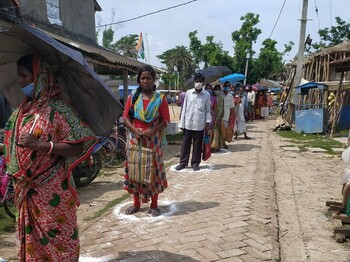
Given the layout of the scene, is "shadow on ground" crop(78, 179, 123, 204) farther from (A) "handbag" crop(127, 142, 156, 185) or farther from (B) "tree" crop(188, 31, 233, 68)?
(B) "tree" crop(188, 31, 233, 68)

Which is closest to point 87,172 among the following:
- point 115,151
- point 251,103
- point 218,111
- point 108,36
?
point 115,151

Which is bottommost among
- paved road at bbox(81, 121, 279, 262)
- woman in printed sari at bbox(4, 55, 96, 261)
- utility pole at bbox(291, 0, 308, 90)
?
paved road at bbox(81, 121, 279, 262)

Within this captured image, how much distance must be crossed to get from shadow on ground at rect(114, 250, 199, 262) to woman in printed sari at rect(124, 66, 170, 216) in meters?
0.92

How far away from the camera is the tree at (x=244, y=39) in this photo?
32125mm

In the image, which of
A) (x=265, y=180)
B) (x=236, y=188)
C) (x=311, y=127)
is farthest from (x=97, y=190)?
(x=311, y=127)

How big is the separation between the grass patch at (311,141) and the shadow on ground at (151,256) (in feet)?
24.2

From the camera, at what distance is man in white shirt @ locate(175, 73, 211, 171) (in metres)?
6.69

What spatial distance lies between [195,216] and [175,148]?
609cm

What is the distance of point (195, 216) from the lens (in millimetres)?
4430

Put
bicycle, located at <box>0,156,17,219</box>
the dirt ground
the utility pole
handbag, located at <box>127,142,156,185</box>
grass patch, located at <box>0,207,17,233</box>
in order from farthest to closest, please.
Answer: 1. the utility pole
2. bicycle, located at <box>0,156,17,219</box>
3. grass patch, located at <box>0,207,17,233</box>
4. handbag, located at <box>127,142,156,185</box>
5. the dirt ground

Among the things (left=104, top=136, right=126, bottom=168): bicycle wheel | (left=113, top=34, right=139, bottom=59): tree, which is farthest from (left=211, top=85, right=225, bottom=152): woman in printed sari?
(left=113, top=34, right=139, bottom=59): tree

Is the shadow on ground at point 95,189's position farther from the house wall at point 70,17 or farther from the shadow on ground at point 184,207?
the house wall at point 70,17

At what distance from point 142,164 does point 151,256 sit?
1118 mm

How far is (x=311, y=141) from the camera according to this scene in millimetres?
11703
